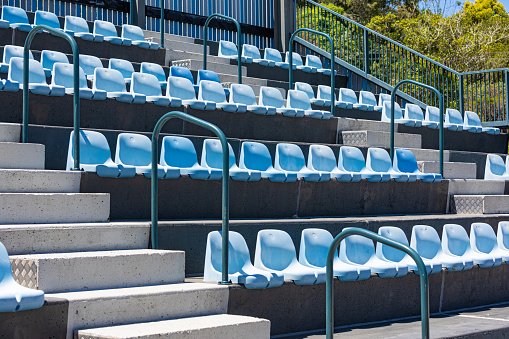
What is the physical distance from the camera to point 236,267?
4.23 m

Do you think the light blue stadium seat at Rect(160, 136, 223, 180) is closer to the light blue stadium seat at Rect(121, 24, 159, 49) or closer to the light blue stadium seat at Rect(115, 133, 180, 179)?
the light blue stadium seat at Rect(115, 133, 180, 179)

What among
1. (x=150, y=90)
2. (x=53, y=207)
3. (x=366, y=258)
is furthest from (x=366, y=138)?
(x=53, y=207)

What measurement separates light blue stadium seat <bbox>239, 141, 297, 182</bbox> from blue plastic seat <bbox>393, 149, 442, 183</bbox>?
1.66m

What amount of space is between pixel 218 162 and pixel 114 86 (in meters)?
1.38

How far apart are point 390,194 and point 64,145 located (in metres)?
3.10

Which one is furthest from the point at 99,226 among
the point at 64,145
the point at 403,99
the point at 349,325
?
the point at 403,99

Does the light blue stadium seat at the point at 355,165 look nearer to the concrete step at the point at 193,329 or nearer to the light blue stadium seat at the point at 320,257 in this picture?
the light blue stadium seat at the point at 320,257

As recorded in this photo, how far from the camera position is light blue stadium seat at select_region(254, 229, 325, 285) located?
172 inches

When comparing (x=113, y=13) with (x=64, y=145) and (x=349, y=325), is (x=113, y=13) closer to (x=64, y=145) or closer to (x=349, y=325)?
(x=64, y=145)

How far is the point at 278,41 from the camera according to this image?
1210 cm

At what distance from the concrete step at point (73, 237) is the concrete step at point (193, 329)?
753 mm

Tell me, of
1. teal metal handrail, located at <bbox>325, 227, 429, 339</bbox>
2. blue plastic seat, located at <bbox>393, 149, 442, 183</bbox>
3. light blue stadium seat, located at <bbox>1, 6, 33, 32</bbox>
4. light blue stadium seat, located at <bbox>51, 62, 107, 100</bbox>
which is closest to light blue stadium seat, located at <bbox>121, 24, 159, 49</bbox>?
light blue stadium seat, located at <bbox>1, 6, 33, 32</bbox>

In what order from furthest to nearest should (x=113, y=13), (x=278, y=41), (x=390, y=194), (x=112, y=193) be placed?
1. (x=278, y=41)
2. (x=113, y=13)
3. (x=390, y=194)
4. (x=112, y=193)

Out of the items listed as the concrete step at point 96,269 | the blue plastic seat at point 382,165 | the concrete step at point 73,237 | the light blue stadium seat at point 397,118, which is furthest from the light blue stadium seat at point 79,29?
the concrete step at point 96,269
